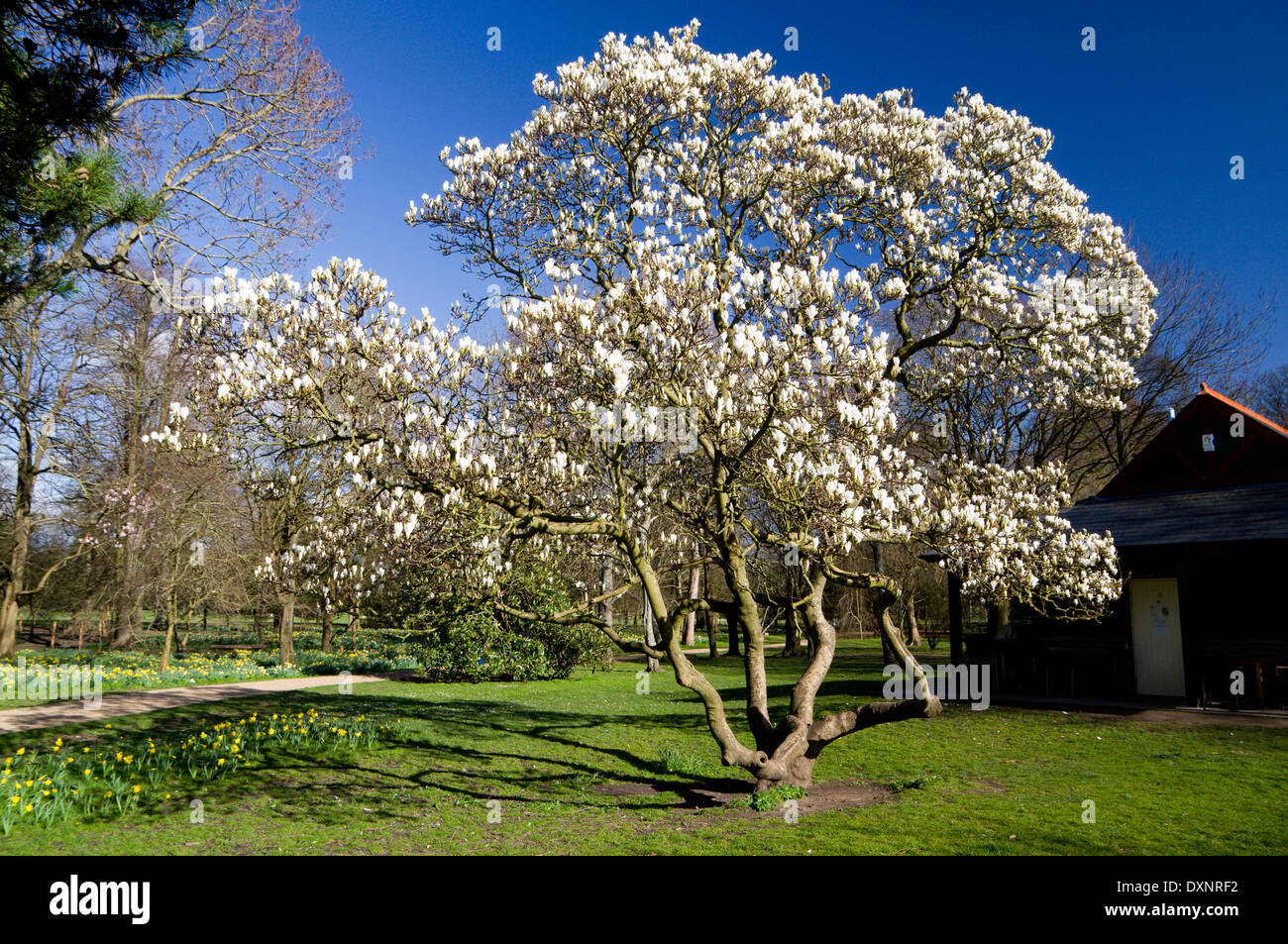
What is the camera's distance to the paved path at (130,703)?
516 inches

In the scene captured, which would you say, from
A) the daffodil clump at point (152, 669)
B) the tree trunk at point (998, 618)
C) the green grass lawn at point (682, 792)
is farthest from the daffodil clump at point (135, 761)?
the tree trunk at point (998, 618)

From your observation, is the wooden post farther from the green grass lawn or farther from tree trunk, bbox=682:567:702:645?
tree trunk, bbox=682:567:702:645

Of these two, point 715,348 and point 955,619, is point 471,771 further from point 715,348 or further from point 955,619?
point 955,619

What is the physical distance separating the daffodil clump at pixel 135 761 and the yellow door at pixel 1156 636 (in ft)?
56.8

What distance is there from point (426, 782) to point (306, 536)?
14.8 meters

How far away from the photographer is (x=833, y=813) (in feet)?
29.6

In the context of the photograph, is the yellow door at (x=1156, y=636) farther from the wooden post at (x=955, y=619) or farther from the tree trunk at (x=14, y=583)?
the tree trunk at (x=14, y=583)

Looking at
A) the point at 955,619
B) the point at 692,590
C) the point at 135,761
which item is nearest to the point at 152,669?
the point at 135,761

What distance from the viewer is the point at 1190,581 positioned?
15.9 meters

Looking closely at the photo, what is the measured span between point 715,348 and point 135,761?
10.0 m

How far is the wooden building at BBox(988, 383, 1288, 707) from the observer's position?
→ 1559 centimetres

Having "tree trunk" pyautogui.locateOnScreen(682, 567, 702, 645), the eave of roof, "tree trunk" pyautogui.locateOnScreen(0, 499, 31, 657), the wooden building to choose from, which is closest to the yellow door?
the wooden building

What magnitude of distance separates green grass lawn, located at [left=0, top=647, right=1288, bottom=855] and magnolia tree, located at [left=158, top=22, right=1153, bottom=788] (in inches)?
59.2

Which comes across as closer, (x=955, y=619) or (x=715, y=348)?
(x=715, y=348)
